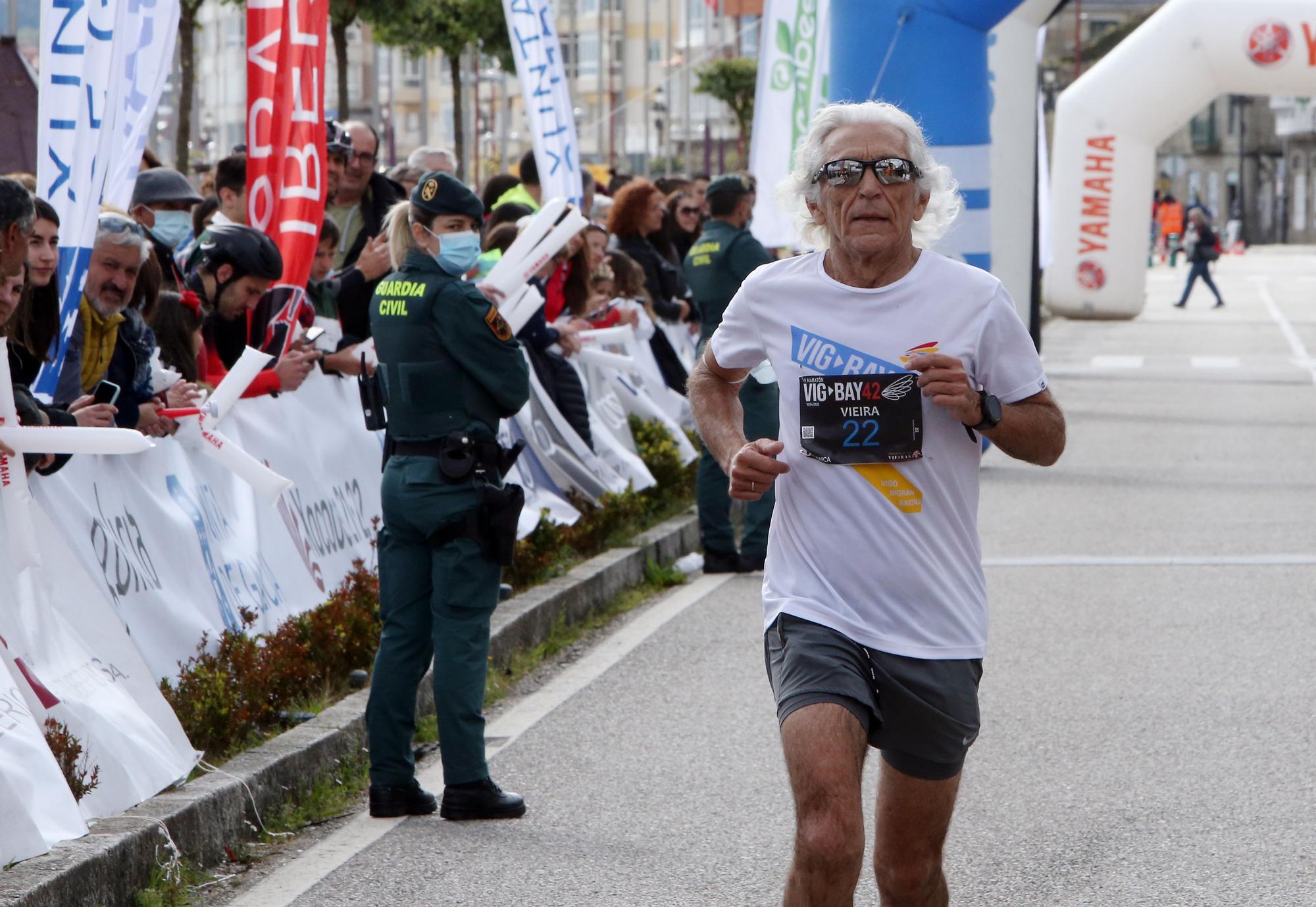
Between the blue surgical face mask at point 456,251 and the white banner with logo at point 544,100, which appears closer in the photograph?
the blue surgical face mask at point 456,251

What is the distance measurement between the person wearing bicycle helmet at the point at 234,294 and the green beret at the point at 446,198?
173 cm

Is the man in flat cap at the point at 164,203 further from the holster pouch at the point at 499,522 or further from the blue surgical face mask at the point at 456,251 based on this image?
the holster pouch at the point at 499,522

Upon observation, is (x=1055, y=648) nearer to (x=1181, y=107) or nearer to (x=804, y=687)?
(x=804, y=687)

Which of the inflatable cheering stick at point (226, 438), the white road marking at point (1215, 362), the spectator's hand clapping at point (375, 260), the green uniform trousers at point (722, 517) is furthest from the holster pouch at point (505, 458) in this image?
the white road marking at point (1215, 362)

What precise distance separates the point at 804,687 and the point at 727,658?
4.37 meters

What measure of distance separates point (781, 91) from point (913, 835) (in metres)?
12.3

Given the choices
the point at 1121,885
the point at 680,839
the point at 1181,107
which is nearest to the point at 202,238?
the point at 680,839

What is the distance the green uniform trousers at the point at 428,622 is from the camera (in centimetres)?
570

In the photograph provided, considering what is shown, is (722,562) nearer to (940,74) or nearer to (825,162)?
(940,74)

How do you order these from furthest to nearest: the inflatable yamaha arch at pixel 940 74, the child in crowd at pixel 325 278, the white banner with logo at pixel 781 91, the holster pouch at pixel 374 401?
the white banner with logo at pixel 781 91, the inflatable yamaha arch at pixel 940 74, the child in crowd at pixel 325 278, the holster pouch at pixel 374 401

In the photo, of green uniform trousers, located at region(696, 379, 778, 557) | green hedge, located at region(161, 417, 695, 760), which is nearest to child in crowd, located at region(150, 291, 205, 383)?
green hedge, located at region(161, 417, 695, 760)

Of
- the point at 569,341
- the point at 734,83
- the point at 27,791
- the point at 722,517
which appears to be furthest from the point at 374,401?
the point at 734,83

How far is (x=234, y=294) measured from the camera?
7543 mm

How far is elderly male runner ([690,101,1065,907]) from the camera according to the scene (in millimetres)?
3676
